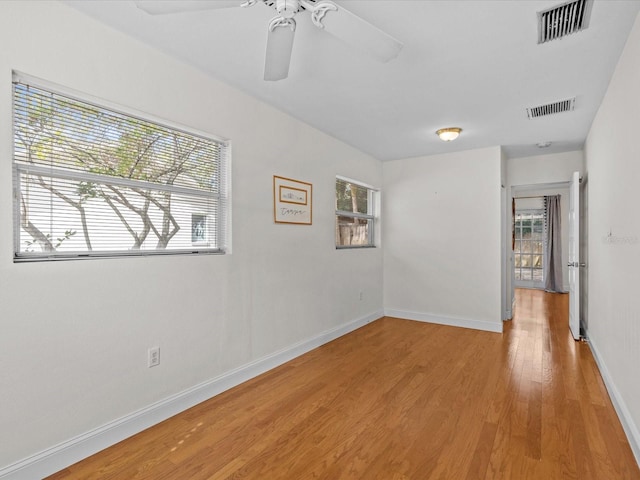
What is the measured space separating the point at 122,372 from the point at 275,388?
3.83ft

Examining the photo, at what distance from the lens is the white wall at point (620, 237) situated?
76.5 inches

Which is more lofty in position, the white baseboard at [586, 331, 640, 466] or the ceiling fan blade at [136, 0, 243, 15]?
the ceiling fan blade at [136, 0, 243, 15]

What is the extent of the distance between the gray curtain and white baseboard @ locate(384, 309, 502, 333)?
4.42 metres

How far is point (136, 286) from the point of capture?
212 centimetres

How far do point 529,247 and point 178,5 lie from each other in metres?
9.08

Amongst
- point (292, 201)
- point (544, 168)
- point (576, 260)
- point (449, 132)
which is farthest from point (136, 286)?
point (544, 168)

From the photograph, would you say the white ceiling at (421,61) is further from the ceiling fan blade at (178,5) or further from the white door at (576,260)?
the white door at (576,260)

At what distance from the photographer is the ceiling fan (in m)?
1.47

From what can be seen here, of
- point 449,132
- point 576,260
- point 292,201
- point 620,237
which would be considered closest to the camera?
point 620,237

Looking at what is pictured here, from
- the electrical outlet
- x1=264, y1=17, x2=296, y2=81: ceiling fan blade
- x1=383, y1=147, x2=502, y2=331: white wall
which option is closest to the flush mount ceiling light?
x1=383, y1=147, x2=502, y2=331: white wall

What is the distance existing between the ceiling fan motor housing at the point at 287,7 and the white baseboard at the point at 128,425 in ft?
7.94

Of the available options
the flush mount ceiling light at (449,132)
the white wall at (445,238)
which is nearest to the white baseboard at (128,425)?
the white wall at (445,238)

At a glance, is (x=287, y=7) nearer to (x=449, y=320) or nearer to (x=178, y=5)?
(x=178, y=5)

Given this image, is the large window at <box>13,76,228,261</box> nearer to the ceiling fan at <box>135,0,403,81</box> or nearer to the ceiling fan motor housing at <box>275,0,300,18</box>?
the ceiling fan at <box>135,0,403,81</box>
